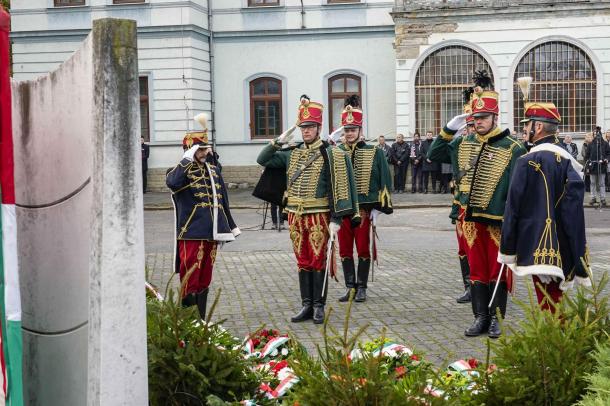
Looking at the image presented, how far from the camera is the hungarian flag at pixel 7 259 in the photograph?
10.6ft

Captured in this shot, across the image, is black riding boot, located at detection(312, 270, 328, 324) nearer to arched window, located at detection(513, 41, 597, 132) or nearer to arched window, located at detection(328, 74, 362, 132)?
arched window, located at detection(513, 41, 597, 132)

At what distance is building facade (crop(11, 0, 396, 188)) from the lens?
29328mm

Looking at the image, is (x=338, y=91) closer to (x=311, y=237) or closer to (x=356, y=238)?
(x=356, y=238)

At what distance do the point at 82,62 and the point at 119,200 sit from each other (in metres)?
0.67

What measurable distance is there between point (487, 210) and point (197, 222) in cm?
263

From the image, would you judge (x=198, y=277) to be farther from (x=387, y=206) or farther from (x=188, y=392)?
(x=188, y=392)

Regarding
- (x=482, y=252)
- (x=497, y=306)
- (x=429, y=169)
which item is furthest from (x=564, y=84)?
(x=497, y=306)

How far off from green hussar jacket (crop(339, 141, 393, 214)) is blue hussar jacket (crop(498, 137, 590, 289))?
348 centimetres

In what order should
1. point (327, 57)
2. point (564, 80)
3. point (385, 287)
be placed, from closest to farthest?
point (385, 287) → point (564, 80) → point (327, 57)

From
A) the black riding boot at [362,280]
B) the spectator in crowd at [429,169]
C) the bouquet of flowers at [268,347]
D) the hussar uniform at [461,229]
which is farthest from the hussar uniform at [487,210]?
the spectator in crowd at [429,169]

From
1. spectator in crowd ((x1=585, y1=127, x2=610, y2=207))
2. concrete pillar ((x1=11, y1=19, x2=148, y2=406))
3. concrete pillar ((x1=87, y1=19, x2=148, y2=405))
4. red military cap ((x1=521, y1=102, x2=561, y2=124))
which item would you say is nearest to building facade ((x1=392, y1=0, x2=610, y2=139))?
spectator in crowd ((x1=585, y1=127, x2=610, y2=207))

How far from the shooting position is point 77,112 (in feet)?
12.6

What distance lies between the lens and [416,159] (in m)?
27.0

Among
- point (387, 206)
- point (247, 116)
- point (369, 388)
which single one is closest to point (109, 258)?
point (369, 388)
